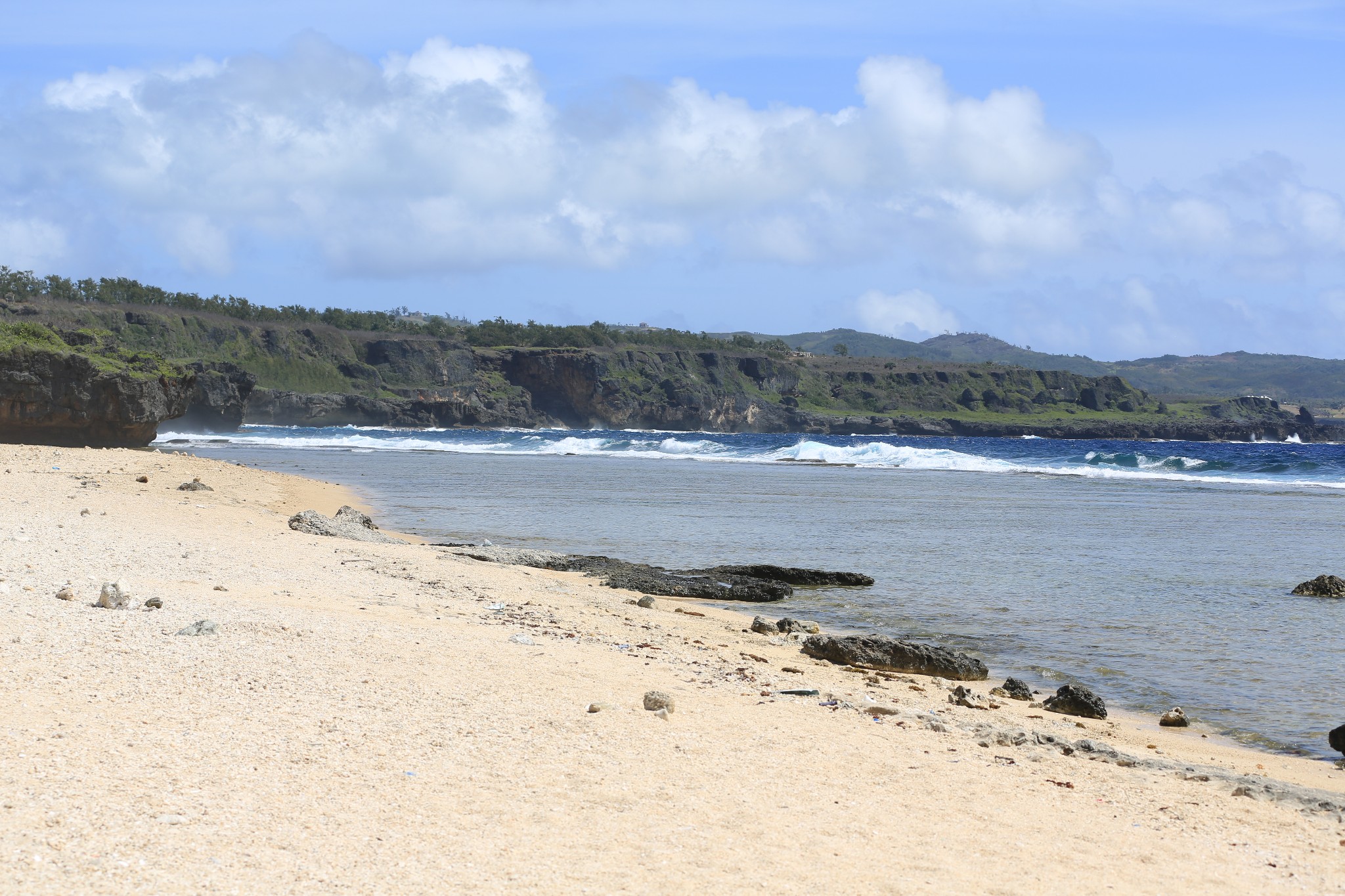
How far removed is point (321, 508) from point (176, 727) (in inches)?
684

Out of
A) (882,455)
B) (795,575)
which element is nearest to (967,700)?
(795,575)

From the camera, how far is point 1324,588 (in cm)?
1282

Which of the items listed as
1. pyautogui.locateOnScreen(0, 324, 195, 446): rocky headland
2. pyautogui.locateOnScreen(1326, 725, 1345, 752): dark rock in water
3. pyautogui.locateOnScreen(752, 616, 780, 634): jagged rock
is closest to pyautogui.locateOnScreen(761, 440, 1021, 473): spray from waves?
pyautogui.locateOnScreen(0, 324, 195, 446): rocky headland

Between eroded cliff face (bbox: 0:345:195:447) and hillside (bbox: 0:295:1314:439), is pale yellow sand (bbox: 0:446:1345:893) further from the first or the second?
hillside (bbox: 0:295:1314:439)

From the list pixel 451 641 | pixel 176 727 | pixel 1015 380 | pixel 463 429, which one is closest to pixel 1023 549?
pixel 451 641

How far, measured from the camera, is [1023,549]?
679 inches

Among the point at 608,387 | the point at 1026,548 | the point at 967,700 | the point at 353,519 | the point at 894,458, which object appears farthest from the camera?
the point at 608,387

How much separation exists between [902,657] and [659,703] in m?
3.19

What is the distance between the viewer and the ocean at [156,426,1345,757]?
903 centimetres

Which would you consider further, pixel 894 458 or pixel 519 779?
pixel 894 458

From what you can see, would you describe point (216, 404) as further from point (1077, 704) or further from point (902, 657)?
point (1077, 704)

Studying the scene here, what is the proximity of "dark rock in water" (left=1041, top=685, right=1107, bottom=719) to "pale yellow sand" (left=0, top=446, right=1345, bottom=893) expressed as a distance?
196mm

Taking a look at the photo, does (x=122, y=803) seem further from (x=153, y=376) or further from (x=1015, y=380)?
(x=1015, y=380)

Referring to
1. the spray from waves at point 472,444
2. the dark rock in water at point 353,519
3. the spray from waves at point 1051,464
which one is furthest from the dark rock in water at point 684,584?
the spray from waves at point 472,444
